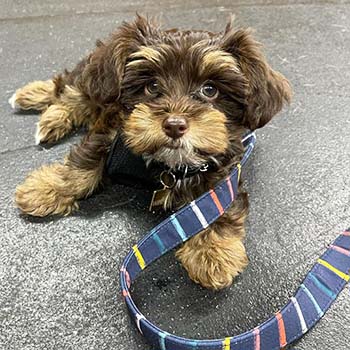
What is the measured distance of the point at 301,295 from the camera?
54.8 inches

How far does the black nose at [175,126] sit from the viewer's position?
134 centimetres

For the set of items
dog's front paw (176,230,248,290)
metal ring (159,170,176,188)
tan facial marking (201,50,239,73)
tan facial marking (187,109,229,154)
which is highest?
tan facial marking (201,50,239,73)

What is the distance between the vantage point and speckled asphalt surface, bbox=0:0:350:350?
141 centimetres

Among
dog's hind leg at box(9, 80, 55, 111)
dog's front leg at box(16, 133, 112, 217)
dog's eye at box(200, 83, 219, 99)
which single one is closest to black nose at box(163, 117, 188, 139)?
dog's eye at box(200, 83, 219, 99)

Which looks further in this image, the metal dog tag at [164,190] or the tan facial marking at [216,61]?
the metal dog tag at [164,190]

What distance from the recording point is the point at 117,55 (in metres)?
1.49

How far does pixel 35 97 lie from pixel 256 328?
132 centimetres

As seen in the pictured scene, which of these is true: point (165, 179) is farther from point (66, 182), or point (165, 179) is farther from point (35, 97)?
point (35, 97)

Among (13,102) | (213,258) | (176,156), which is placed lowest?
(13,102)

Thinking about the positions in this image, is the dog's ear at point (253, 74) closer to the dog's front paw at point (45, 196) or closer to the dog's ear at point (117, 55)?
the dog's ear at point (117, 55)

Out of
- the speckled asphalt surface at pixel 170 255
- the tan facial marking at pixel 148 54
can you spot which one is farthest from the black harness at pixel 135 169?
the tan facial marking at pixel 148 54

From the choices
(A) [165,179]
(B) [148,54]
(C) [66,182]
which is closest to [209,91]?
(B) [148,54]

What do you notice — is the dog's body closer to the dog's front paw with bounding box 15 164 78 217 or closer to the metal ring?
the metal ring

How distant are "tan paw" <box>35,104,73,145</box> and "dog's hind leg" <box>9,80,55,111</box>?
152 mm
